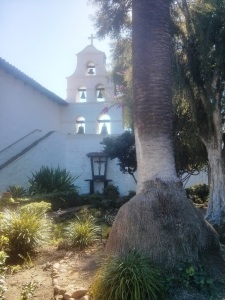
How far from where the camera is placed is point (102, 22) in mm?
8070

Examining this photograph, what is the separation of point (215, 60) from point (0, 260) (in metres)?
6.74

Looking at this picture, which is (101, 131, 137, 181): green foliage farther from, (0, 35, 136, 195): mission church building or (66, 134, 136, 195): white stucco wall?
(66, 134, 136, 195): white stucco wall

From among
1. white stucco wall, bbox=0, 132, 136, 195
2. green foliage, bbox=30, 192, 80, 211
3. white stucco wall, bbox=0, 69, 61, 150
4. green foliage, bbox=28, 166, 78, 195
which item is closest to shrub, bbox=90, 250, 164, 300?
green foliage, bbox=30, 192, 80, 211

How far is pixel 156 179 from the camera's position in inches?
179

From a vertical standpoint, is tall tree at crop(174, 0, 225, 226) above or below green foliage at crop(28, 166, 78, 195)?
above

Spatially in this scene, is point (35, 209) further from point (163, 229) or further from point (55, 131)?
point (55, 131)

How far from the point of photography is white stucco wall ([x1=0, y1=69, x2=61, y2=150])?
1491cm

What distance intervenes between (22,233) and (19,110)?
1180 centimetres

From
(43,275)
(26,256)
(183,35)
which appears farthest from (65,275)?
(183,35)

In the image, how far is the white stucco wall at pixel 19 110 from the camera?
587 inches

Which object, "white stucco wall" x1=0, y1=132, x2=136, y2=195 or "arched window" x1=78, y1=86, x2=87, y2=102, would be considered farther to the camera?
"arched window" x1=78, y1=86, x2=87, y2=102

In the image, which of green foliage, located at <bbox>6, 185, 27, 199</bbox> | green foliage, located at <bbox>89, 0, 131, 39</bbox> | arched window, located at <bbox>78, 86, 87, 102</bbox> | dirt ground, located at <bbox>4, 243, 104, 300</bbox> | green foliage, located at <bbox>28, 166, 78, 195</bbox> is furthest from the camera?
arched window, located at <bbox>78, 86, 87, 102</bbox>

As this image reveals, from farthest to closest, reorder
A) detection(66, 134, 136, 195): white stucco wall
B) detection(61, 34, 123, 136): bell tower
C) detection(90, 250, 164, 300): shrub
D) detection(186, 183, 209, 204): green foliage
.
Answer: detection(61, 34, 123, 136): bell tower
detection(66, 134, 136, 195): white stucco wall
detection(186, 183, 209, 204): green foliage
detection(90, 250, 164, 300): shrub

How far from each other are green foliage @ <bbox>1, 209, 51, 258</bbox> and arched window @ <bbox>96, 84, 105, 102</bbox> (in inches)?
603
